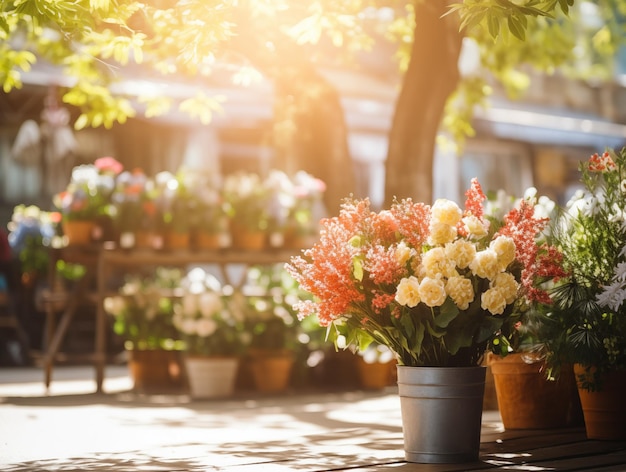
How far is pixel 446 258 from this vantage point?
5.06m

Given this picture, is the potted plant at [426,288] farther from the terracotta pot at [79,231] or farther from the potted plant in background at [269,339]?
the terracotta pot at [79,231]

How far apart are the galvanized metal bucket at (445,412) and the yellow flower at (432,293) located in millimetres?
351

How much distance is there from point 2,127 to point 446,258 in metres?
13.5

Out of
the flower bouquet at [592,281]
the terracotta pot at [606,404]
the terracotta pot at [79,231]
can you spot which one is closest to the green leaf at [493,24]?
the flower bouquet at [592,281]

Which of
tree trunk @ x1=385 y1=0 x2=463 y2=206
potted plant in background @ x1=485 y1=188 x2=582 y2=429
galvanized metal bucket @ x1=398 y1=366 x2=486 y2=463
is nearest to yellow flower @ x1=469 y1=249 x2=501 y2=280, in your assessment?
galvanized metal bucket @ x1=398 y1=366 x2=486 y2=463

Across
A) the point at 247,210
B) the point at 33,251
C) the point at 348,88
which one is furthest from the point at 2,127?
the point at 247,210

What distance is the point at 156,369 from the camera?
1070cm

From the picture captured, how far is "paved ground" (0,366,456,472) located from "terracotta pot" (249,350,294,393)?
0.51ft

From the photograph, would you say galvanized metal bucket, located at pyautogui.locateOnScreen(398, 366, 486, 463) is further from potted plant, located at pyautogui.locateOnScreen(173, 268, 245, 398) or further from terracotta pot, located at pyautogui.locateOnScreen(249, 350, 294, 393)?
terracotta pot, located at pyautogui.locateOnScreen(249, 350, 294, 393)

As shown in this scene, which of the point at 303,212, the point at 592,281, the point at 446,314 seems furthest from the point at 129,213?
the point at 446,314

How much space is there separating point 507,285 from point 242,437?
236 cm

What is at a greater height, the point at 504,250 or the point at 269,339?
the point at 504,250

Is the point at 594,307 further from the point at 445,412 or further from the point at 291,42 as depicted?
the point at 291,42

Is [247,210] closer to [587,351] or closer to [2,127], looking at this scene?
[587,351]
